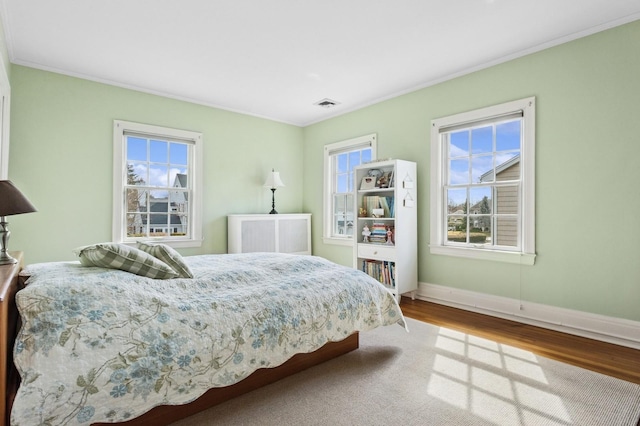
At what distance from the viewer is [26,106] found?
3.58 metres

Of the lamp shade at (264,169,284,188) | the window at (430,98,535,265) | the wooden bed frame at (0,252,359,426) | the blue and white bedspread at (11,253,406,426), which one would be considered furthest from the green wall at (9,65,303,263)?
the window at (430,98,535,265)

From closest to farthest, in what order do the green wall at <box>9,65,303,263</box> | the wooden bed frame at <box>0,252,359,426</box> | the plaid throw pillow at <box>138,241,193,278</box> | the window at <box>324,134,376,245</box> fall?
1. the wooden bed frame at <box>0,252,359,426</box>
2. the plaid throw pillow at <box>138,241,193,278</box>
3. the green wall at <box>9,65,303,263</box>
4. the window at <box>324,134,376,245</box>

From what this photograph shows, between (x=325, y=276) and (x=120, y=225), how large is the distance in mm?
2962

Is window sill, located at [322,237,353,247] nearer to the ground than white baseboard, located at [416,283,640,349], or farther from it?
farther from it

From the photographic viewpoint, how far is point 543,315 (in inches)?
129

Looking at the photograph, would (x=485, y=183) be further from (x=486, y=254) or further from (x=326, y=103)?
(x=326, y=103)

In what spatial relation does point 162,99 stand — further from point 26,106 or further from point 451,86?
point 451,86

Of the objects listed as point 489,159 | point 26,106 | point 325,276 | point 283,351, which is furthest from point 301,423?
point 26,106

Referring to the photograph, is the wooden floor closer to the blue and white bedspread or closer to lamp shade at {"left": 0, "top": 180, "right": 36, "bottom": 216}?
the blue and white bedspread

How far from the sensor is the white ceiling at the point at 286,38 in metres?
2.67

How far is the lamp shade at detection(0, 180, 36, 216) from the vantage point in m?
1.85

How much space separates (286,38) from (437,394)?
3.00 m

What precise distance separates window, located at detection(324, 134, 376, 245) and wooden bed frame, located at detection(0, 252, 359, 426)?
9.17 feet

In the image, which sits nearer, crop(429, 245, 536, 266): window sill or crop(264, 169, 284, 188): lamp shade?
crop(429, 245, 536, 266): window sill
